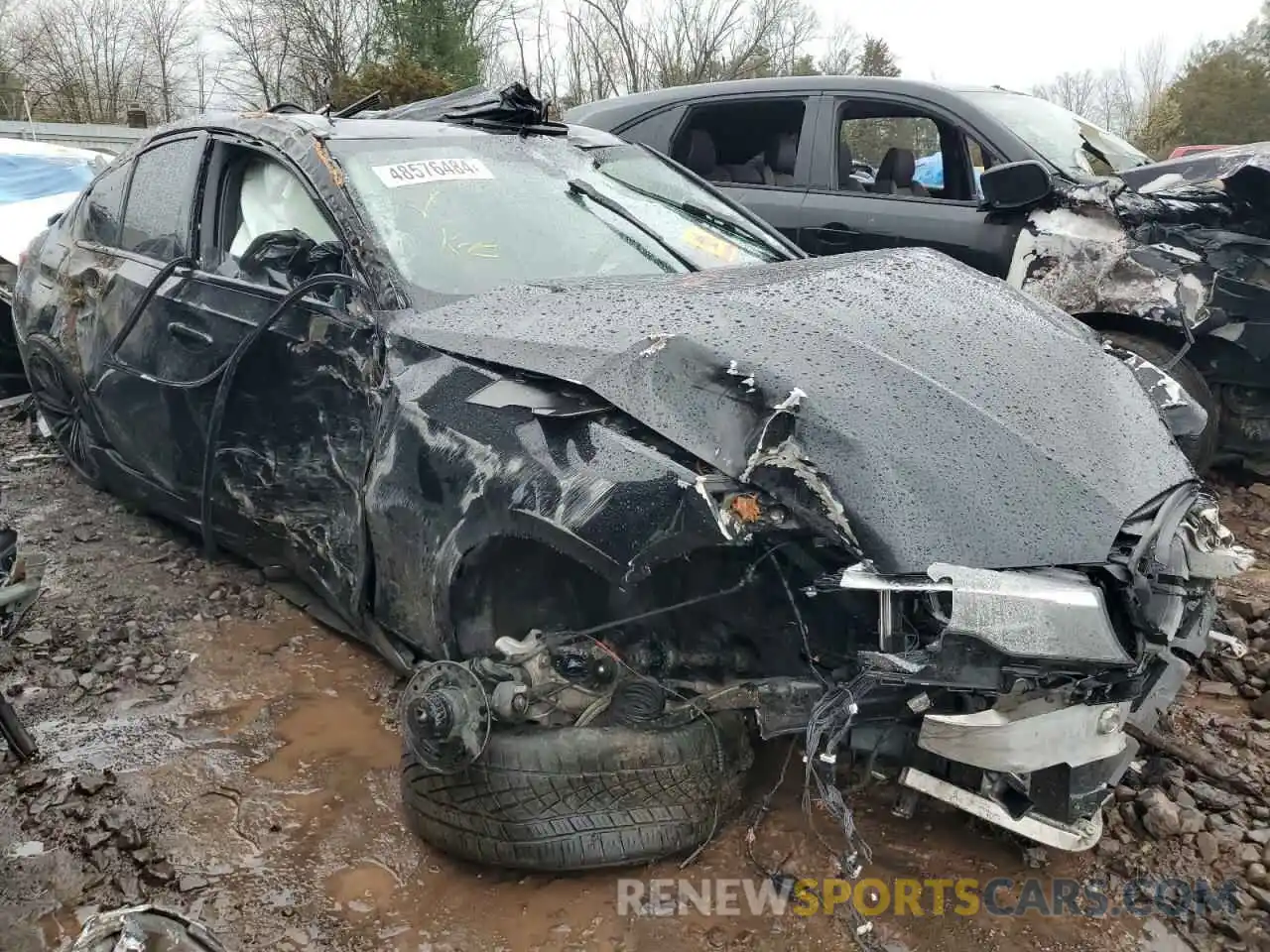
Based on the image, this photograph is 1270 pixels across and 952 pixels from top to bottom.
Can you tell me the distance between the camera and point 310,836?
2.41 metres

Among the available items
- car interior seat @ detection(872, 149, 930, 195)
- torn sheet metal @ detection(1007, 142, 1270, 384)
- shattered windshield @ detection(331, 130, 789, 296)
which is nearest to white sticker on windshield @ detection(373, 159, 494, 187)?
shattered windshield @ detection(331, 130, 789, 296)

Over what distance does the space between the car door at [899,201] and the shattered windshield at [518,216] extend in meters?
1.66

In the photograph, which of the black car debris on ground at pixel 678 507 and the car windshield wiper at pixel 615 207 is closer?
the black car debris on ground at pixel 678 507

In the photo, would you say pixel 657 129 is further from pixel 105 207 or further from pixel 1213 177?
pixel 105 207

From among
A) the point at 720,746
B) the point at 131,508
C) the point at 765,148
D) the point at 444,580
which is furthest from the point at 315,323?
the point at 765,148

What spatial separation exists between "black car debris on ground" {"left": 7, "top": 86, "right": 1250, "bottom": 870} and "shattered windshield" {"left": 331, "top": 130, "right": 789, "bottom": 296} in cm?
2

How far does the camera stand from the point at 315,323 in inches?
109

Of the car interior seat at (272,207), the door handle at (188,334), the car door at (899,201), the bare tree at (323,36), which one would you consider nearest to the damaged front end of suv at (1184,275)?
the car door at (899,201)

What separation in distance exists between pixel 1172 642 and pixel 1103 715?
221mm

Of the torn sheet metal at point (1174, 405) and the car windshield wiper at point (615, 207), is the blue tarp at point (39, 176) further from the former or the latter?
the torn sheet metal at point (1174, 405)

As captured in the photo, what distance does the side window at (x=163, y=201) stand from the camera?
3.48 m

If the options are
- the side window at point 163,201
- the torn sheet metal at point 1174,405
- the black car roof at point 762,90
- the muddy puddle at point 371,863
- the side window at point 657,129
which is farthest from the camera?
the side window at point 657,129

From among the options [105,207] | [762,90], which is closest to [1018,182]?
[762,90]

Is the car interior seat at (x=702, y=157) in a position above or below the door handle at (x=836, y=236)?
above
